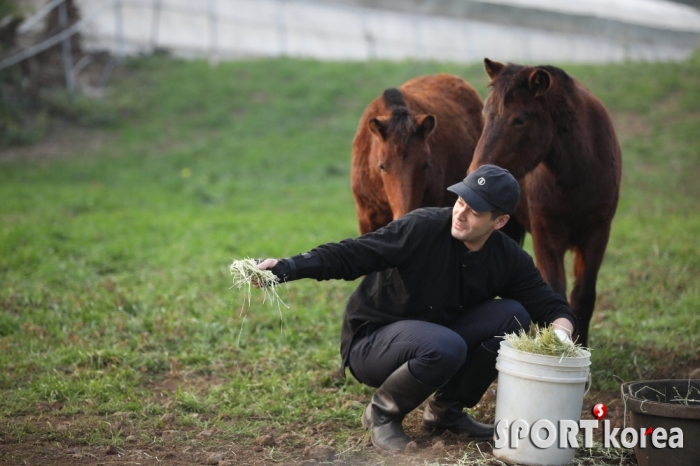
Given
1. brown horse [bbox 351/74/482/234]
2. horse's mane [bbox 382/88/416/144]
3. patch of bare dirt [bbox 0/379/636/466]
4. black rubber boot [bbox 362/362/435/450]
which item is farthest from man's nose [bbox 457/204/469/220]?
horse's mane [bbox 382/88/416/144]

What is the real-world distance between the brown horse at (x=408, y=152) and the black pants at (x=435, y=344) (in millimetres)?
1637

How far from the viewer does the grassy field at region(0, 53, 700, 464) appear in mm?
5031

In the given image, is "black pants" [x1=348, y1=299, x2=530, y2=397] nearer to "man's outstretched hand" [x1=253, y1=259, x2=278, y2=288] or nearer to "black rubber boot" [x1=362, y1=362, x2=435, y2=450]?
"black rubber boot" [x1=362, y1=362, x2=435, y2=450]

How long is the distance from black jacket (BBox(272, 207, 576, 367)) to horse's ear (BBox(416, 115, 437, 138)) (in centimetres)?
205

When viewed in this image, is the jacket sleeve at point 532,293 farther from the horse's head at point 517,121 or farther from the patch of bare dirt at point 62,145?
the patch of bare dirt at point 62,145

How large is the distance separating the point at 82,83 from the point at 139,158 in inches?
162

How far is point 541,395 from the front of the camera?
12.8 feet

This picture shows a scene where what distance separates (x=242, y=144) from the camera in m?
16.6

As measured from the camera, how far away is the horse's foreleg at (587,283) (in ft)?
19.4

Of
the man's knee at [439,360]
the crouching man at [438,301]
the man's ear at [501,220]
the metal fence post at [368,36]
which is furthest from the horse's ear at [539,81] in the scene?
the metal fence post at [368,36]

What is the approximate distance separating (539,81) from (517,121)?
34 centimetres

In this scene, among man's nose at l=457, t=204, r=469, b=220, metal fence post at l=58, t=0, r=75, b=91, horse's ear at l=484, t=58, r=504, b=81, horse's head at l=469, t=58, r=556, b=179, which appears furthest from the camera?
metal fence post at l=58, t=0, r=75, b=91

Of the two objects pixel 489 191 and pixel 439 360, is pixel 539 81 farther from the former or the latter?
pixel 439 360

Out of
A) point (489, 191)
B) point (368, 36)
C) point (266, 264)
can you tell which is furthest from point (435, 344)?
point (368, 36)
